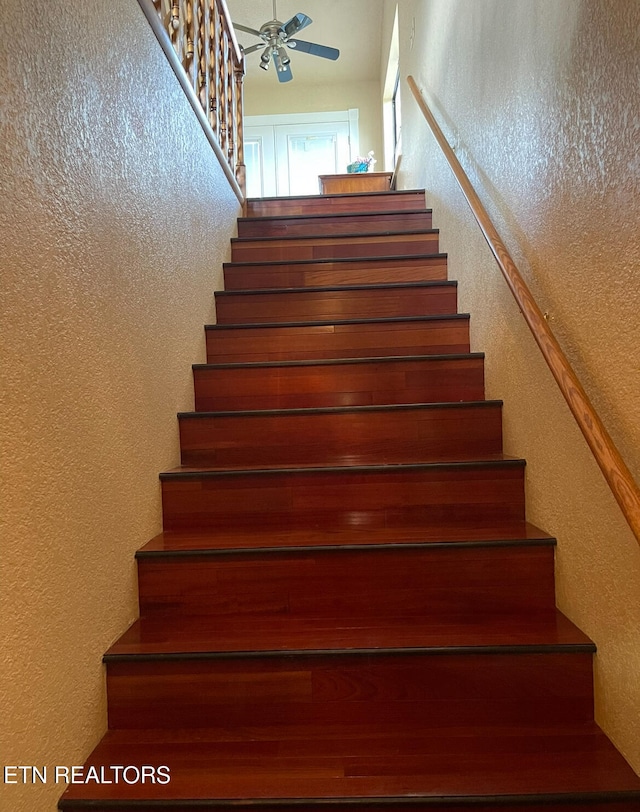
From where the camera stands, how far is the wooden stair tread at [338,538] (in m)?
1.34

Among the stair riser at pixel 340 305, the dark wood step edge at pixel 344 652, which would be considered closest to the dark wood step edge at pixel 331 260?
the stair riser at pixel 340 305

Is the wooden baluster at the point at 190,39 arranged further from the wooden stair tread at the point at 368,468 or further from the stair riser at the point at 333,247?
the wooden stair tread at the point at 368,468

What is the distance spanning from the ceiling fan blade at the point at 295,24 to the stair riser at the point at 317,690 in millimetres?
4620

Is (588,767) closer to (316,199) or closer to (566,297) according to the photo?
(566,297)

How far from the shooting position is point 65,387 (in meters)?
1.03

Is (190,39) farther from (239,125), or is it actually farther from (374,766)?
(374,766)

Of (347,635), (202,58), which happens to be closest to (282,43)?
(202,58)

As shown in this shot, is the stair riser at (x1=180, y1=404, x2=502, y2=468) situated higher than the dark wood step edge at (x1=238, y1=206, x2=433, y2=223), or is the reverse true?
the dark wood step edge at (x1=238, y1=206, x2=433, y2=223)

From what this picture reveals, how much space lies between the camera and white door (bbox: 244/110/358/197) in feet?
19.8

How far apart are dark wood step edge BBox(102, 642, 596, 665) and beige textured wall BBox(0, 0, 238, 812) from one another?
11 centimetres

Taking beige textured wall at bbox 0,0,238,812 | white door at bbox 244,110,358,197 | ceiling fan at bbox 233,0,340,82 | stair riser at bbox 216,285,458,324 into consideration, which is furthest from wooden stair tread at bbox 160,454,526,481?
white door at bbox 244,110,358,197

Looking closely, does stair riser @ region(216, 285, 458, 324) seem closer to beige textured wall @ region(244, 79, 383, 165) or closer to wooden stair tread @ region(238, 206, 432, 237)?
wooden stair tread @ region(238, 206, 432, 237)

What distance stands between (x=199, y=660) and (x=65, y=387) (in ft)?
2.22

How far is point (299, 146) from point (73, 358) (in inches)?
231
